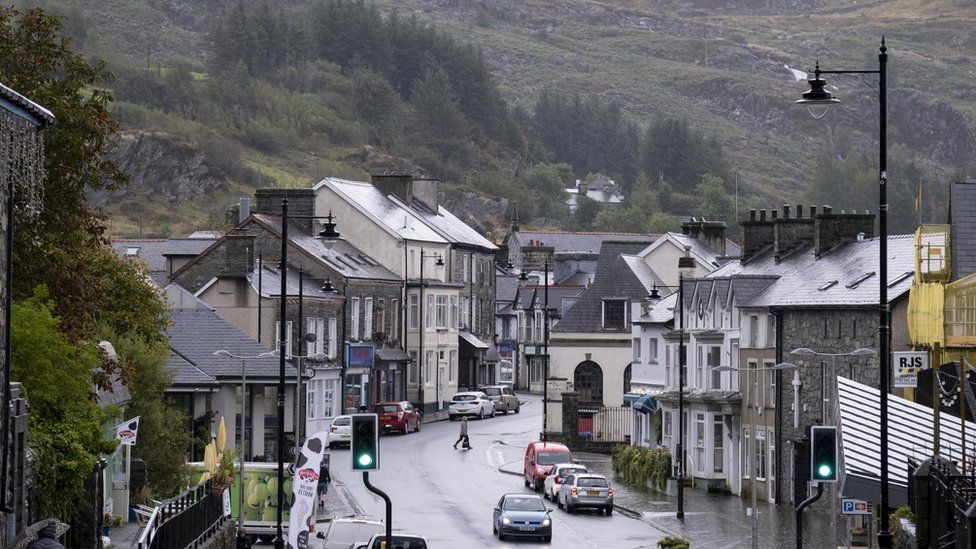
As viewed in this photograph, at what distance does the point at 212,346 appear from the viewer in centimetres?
5619

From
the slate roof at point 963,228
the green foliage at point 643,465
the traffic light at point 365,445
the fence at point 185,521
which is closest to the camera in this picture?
the traffic light at point 365,445

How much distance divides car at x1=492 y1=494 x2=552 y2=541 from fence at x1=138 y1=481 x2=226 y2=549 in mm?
8018

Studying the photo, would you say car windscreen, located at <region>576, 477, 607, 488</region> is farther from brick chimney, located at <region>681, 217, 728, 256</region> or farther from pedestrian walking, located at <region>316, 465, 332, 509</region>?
brick chimney, located at <region>681, 217, 728, 256</region>

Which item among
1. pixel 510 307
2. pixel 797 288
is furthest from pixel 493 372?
pixel 797 288

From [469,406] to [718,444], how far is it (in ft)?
99.4

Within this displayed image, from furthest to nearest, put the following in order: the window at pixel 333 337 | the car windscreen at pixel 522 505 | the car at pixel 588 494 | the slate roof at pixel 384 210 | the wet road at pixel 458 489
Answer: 1. the slate roof at pixel 384 210
2. the window at pixel 333 337
3. the car at pixel 588 494
4. the wet road at pixel 458 489
5. the car windscreen at pixel 522 505

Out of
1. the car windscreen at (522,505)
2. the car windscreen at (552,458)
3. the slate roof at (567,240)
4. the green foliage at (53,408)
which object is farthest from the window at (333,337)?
the slate roof at (567,240)

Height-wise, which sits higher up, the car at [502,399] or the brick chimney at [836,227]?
the brick chimney at [836,227]

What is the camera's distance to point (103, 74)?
42781mm

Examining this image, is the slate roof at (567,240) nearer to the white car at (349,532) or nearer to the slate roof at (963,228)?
the slate roof at (963,228)

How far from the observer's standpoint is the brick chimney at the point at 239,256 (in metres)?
72.3

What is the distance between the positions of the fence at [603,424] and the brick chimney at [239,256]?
14.7m

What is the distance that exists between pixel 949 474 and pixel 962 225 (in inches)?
823

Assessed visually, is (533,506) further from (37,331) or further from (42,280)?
(37,331)
